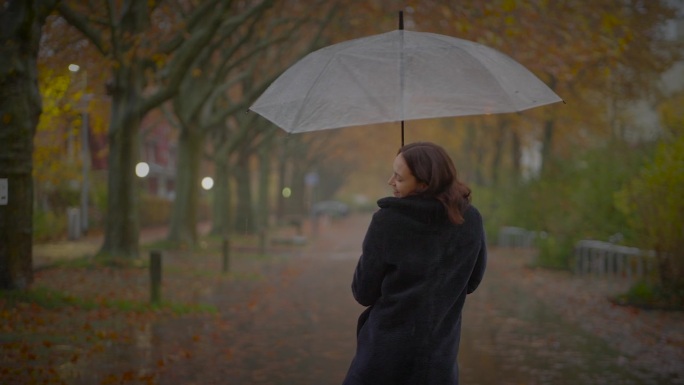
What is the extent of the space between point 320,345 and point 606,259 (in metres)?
10.4

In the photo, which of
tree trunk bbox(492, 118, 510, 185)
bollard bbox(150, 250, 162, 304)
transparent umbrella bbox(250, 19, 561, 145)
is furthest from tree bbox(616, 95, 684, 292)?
tree trunk bbox(492, 118, 510, 185)

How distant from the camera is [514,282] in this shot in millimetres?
17328

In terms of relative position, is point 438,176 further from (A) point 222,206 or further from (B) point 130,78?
(A) point 222,206

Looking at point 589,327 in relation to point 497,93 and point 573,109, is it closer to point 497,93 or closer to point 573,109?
point 497,93

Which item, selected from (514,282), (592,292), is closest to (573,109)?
(514,282)

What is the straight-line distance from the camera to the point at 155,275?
11.7 meters

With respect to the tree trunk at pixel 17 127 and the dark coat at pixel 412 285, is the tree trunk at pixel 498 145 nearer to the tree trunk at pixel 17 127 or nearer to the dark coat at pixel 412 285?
the tree trunk at pixel 17 127

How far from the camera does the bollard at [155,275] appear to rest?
1155 centimetres

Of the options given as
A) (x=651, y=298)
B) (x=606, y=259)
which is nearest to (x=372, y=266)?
(x=651, y=298)

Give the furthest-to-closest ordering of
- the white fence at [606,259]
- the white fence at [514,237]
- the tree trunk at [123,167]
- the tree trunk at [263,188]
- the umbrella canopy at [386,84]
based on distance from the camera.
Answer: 1. the tree trunk at [263,188]
2. the white fence at [514,237]
3. the tree trunk at [123,167]
4. the white fence at [606,259]
5. the umbrella canopy at [386,84]

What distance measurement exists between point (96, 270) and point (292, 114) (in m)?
11.5

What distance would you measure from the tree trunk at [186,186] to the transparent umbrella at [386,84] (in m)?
18.8

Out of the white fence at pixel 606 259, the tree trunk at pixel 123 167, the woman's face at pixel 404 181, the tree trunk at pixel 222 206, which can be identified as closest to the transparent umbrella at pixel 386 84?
the woman's face at pixel 404 181

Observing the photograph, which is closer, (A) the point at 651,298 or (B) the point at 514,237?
(A) the point at 651,298
